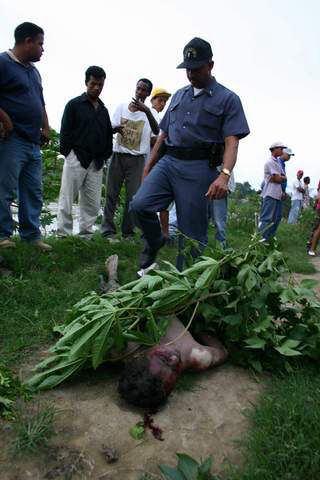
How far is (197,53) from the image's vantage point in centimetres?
340

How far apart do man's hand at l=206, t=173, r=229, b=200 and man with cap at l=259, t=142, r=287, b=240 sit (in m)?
3.82

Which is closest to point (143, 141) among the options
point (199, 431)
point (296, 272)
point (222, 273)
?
point (296, 272)

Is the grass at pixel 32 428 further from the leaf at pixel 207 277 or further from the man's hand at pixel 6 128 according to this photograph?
the man's hand at pixel 6 128

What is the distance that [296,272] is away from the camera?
579cm

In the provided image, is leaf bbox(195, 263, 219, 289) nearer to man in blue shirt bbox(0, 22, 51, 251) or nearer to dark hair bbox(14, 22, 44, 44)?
man in blue shirt bbox(0, 22, 51, 251)

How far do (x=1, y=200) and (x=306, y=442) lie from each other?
10.7ft

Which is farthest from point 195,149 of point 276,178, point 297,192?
point 297,192

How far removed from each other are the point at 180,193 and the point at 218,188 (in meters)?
0.41

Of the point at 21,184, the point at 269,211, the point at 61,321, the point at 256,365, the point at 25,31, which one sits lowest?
the point at 61,321

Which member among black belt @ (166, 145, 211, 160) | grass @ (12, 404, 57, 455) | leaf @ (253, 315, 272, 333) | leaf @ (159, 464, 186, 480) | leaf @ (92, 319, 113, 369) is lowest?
grass @ (12, 404, 57, 455)

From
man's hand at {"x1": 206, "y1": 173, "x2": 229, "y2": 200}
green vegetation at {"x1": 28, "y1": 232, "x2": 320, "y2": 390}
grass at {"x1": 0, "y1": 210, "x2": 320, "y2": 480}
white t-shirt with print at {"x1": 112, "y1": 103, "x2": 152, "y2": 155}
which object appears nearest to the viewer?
grass at {"x1": 0, "y1": 210, "x2": 320, "y2": 480}

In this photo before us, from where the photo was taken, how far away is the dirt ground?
1.80 meters

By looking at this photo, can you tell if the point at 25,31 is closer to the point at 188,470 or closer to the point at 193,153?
the point at 193,153

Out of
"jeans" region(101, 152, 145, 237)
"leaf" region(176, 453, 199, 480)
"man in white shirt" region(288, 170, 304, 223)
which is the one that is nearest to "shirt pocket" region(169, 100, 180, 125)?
"jeans" region(101, 152, 145, 237)
